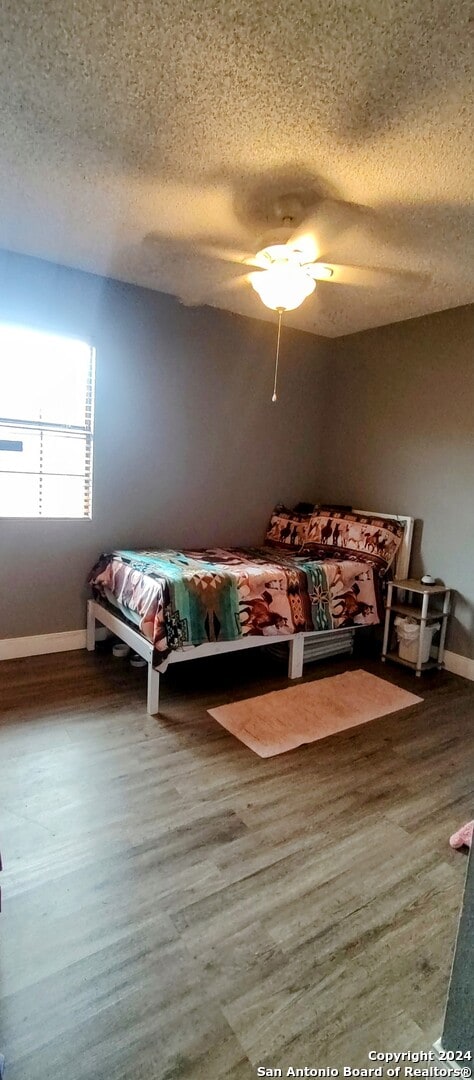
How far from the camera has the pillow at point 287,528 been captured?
408 centimetres

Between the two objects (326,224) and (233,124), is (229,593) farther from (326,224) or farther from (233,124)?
(233,124)

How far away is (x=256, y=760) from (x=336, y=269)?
8.64 ft

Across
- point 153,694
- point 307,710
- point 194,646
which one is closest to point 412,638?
point 307,710

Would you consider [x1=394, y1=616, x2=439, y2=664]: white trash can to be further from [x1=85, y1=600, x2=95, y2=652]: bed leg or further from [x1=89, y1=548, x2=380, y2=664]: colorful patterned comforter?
[x1=85, y1=600, x2=95, y2=652]: bed leg

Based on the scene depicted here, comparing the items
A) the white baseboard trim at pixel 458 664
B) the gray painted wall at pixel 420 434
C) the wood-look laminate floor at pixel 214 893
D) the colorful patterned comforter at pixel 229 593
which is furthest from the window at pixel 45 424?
the white baseboard trim at pixel 458 664

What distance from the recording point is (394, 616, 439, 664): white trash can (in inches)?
133

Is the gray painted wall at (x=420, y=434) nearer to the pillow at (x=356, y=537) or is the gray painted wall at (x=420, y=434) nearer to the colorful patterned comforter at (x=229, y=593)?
the pillow at (x=356, y=537)

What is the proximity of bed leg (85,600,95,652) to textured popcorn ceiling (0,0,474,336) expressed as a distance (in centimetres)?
222

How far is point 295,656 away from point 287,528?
4.25 feet

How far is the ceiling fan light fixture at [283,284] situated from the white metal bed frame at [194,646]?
1.78 m

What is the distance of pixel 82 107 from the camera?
1.70m

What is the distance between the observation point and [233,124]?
1725 mm

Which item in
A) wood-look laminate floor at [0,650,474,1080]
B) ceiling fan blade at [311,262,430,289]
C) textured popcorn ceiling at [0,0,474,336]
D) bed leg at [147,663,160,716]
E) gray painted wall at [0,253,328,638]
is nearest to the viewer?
wood-look laminate floor at [0,650,474,1080]

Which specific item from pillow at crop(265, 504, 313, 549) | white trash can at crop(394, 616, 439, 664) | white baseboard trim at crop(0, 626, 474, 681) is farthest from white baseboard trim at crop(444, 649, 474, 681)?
pillow at crop(265, 504, 313, 549)
